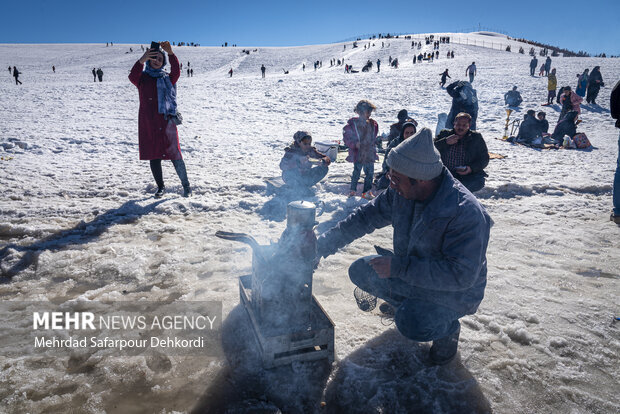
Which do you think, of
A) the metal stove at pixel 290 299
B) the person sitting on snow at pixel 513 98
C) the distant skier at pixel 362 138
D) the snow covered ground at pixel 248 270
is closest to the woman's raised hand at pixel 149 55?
the snow covered ground at pixel 248 270

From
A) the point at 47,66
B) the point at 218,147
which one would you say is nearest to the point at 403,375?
the point at 218,147

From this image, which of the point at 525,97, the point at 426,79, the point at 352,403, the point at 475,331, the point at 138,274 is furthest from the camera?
the point at 426,79

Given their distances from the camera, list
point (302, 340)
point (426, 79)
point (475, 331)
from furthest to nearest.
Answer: point (426, 79)
point (475, 331)
point (302, 340)

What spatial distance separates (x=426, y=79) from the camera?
24250 millimetres

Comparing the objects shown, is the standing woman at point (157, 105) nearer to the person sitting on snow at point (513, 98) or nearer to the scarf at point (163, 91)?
the scarf at point (163, 91)

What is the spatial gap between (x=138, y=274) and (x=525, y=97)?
2113 cm

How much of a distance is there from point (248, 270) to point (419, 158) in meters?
2.16

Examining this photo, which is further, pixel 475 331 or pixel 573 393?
pixel 475 331

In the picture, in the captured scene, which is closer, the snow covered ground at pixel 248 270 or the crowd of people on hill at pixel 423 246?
the crowd of people on hill at pixel 423 246

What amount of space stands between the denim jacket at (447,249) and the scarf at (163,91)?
3.86m

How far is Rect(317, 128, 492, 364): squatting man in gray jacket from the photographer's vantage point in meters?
1.91

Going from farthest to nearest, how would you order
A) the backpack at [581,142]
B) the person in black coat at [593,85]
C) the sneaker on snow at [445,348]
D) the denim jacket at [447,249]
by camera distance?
the person in black coat at [593,85], the backpack at [581,142], the sneaker on snow at [445,348], the denim jacket at [447,249]

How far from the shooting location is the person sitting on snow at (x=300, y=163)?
5.54 meters

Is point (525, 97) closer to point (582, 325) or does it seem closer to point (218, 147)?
point (218, 147)
